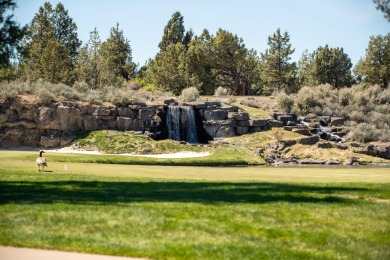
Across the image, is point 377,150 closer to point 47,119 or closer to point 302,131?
point 302,131

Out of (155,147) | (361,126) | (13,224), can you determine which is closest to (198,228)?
(13,224)

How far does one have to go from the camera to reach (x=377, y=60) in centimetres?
7562

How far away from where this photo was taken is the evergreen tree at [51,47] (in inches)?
2429

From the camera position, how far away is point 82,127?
4797 centimetres

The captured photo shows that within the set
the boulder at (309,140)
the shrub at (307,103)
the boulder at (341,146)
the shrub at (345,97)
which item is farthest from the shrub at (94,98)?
the shrub at (345,97)

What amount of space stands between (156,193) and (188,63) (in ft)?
203

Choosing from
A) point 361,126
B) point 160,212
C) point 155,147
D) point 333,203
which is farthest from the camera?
point 361,126

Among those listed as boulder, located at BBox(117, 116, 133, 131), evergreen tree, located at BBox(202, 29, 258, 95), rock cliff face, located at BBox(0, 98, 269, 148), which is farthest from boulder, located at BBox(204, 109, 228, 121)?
evergreen tree, located at BBox(202, 29, 258, 95)

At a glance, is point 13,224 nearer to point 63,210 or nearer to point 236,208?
point 63,210

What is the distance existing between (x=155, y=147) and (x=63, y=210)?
106 ft

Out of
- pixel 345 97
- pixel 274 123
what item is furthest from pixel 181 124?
pixel 345 97

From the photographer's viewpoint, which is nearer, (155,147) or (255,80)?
(155,147)

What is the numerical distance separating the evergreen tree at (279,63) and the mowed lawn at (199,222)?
67798 mm

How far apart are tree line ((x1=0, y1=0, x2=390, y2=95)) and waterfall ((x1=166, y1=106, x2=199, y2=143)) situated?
17200 millimetres
